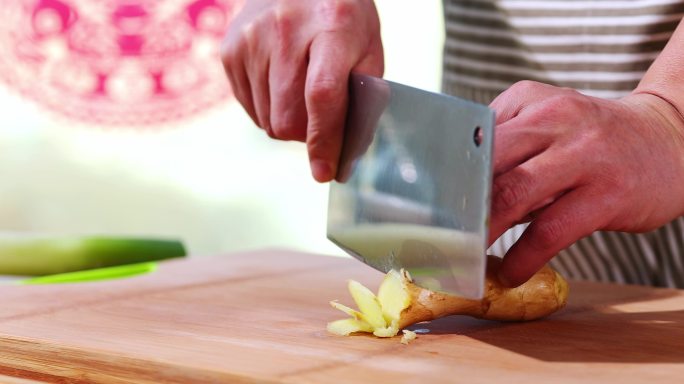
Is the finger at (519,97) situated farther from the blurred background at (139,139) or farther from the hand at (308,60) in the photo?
the blurred background at (139,139)

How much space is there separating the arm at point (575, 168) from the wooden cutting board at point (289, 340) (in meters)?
0.12

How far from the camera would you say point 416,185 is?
108 cm

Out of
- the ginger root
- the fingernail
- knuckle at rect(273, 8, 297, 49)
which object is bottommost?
the ginger root

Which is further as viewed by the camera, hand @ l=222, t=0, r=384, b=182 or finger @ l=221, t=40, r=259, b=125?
finger @ l=221, t=40, r=259, b=125

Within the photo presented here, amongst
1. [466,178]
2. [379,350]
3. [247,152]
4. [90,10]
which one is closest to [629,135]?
[466,178]

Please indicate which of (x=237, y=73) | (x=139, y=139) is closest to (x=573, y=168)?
(x=237, y=73)

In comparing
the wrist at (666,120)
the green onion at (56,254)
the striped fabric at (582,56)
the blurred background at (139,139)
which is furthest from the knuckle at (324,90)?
the blurred background at (139,139)

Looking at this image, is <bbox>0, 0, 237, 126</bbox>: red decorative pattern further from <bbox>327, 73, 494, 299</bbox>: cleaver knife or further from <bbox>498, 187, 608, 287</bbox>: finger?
<bbox>498, 187, 608, 287</bbox>: finger

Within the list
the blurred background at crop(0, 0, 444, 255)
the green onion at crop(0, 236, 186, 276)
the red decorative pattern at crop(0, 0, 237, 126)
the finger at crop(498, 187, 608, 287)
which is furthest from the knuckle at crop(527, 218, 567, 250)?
the red decorative pattern at crop(0, 0, 237, 126)

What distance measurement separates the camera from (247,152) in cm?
320

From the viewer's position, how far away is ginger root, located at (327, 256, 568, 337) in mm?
1082

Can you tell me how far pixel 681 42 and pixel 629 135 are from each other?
0.70 feet

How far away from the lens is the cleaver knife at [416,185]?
0.94 m

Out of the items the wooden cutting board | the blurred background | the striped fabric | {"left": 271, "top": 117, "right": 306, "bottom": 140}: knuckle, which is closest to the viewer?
the wooden cutting board
